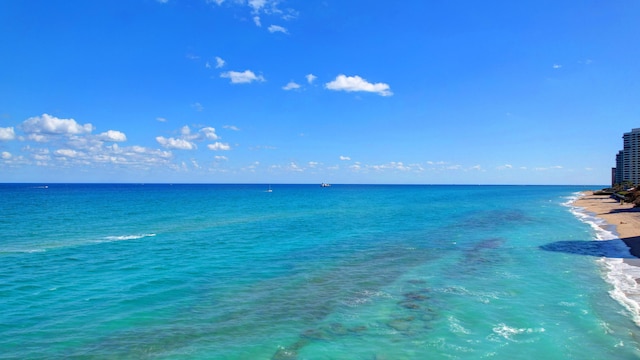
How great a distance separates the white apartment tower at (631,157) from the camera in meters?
141

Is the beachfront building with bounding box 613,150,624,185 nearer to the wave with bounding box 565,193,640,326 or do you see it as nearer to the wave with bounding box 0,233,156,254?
the wave with bounding box 565,193,640,326

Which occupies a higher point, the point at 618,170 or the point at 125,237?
the point at 618,170

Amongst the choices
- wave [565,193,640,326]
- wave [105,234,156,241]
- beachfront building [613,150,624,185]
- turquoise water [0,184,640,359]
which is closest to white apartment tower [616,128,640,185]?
beachfront building [613,150,624,185]

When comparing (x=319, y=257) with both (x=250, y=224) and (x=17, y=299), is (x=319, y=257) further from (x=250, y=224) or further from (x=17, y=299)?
(x=250, y=224)

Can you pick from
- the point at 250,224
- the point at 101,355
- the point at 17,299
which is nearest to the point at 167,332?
the point at 101,355

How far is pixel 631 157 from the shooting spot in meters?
145

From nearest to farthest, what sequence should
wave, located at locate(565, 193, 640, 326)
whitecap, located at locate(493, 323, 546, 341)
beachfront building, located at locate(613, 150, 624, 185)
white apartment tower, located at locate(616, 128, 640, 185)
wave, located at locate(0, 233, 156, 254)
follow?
1. whitecap, located at locate(493, 323, 546, 341)
2. wave, located at locate(565, 193, 640, 326)
3. wave, located at locate(0, 233, 156, 254)
4. white apartment tower, located at locate(616, 128, 640, 185)
5. beachfront building, located at locate(613, 150, 624, 185)

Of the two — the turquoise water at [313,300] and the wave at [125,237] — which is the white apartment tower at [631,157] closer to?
the turquoise water at [313,300]

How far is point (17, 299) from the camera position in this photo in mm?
19062

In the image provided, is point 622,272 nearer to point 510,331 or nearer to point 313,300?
point 510,331

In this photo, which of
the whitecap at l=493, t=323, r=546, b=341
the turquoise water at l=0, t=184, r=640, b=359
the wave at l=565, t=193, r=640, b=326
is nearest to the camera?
the turquoise water at l=0, t=184, r=640, b=359

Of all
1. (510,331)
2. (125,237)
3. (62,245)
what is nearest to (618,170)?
(510,331)

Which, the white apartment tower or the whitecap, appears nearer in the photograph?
the whitecap

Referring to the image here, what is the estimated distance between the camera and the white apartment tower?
140750 mm
